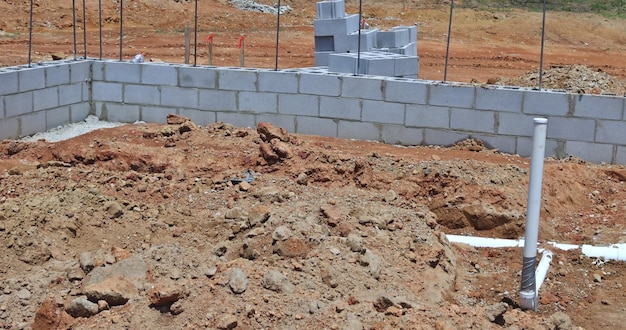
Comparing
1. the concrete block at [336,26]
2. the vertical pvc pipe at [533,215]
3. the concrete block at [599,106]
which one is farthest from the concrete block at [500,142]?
the vertical pvc pipe at [533,215]

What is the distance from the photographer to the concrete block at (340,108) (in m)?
11.1

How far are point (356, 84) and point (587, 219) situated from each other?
3.81m

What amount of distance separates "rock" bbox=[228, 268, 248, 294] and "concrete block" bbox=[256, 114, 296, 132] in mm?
6071

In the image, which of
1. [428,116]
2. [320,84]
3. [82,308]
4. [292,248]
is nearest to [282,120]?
[320,84]

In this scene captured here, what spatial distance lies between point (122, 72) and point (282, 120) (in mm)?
2540

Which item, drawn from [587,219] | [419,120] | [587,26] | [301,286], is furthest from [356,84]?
[587,26]

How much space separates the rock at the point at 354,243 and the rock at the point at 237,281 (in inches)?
42.8

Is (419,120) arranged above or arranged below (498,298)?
above

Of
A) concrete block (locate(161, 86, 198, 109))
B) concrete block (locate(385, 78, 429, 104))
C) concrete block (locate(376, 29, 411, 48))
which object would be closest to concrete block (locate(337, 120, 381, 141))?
concrete block (locate(385, 78, 429, 104))

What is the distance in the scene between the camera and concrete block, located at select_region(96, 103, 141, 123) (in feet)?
39.5

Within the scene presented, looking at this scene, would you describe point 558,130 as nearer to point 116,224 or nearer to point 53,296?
point 116,224

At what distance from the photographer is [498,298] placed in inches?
253

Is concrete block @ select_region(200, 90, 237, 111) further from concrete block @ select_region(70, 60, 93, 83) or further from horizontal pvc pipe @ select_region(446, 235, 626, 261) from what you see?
horizontal pvc pipe @ select_region(446, 235, 626, 261)

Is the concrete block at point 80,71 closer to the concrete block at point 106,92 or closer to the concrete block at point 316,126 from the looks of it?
the concrete block at point 106,92
